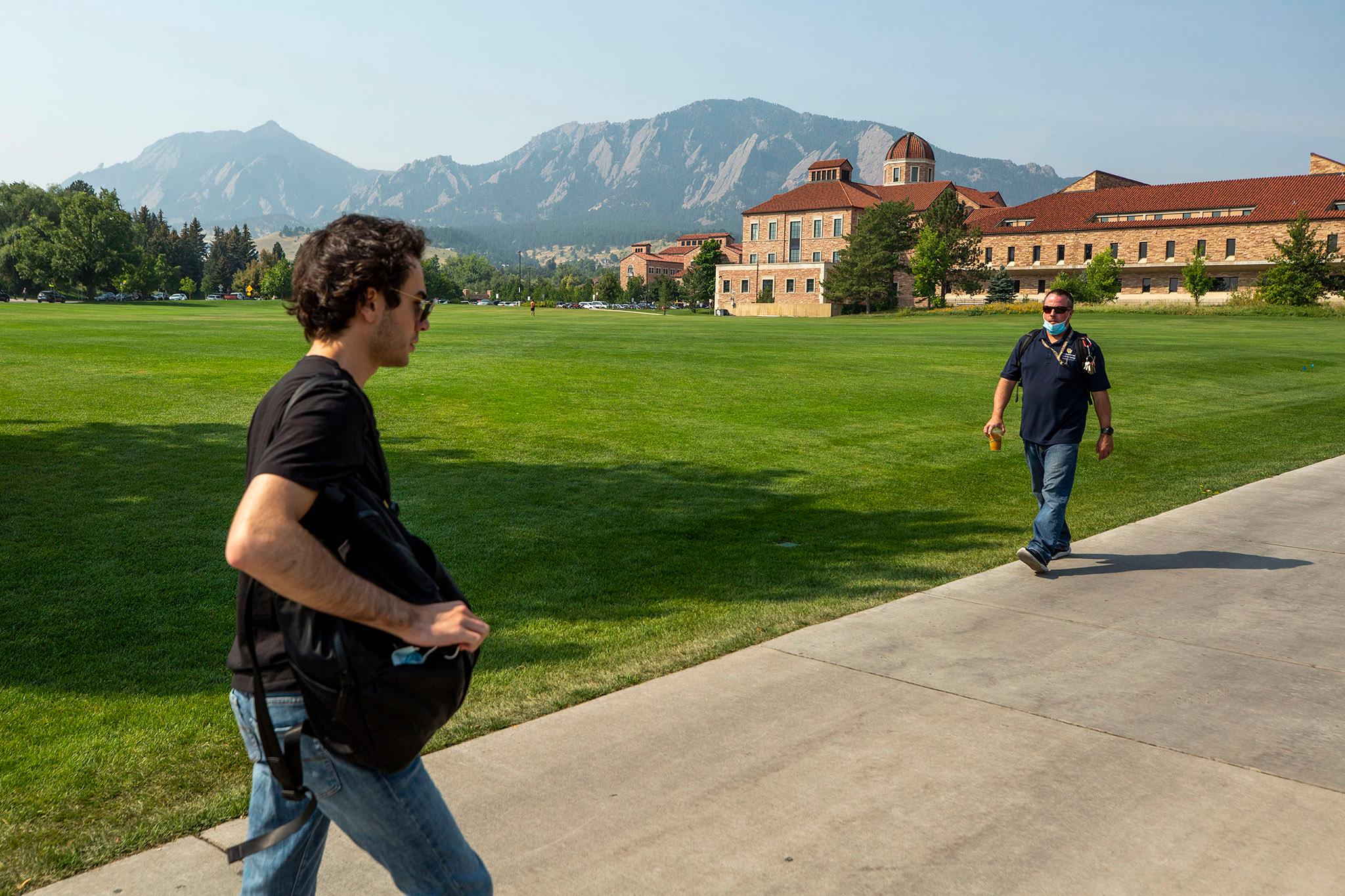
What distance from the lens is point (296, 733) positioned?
2.13 metres

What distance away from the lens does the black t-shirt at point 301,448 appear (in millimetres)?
1970

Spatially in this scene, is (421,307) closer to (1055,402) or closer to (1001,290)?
(1055,402)

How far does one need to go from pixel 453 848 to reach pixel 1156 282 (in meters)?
107

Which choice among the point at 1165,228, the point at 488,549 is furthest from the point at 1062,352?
the point at 1165,228

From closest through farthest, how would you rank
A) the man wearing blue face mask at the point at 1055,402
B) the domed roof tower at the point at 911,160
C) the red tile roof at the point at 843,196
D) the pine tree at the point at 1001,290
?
the man wearing blue face mask at the point at 1055,402
the pine tree at the point at 1001,290
the red tile roof at the point at 843,196
the domed roof tower at the point at 911,160

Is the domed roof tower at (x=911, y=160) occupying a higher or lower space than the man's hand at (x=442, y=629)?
higher

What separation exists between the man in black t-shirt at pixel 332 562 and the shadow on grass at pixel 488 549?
3.28m

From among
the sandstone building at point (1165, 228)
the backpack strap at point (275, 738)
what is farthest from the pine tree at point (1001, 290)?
the backpack strap at point (275, 738)

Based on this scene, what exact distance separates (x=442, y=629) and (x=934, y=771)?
2889 millimetres

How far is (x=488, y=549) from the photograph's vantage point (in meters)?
8.20

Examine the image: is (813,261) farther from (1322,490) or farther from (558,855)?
(558,855)

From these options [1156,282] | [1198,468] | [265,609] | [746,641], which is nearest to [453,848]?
[265,609]

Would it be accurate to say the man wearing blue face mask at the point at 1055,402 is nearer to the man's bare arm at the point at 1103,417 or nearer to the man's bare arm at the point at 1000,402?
the man's bare arm at the point at 1103,417

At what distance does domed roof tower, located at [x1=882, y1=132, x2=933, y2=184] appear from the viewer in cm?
13362
